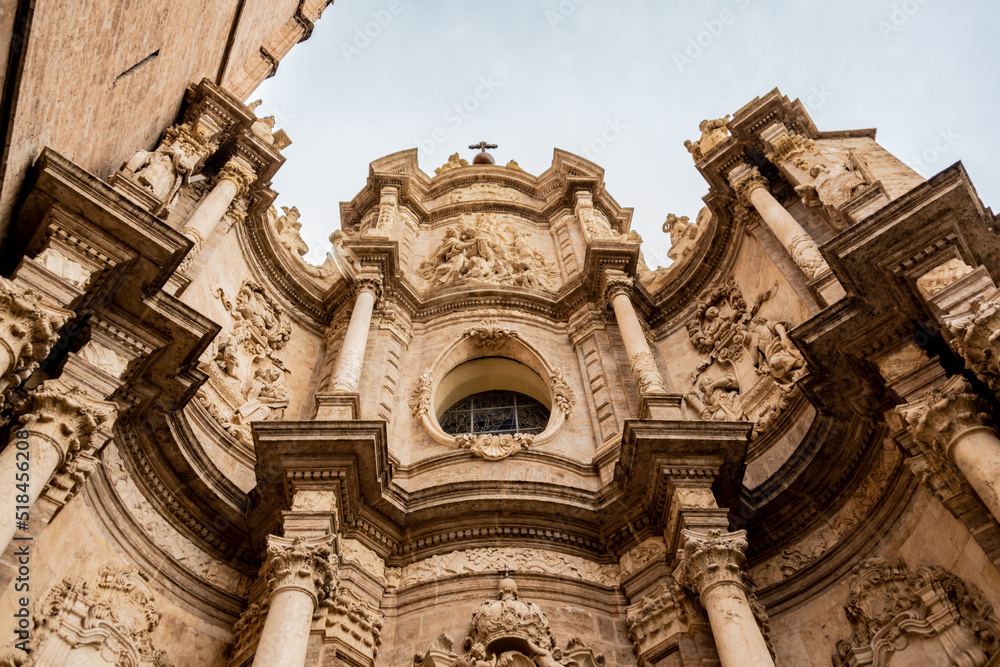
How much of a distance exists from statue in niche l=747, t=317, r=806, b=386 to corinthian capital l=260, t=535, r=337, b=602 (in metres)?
7.20

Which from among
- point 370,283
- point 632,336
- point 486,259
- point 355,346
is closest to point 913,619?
point 632,336

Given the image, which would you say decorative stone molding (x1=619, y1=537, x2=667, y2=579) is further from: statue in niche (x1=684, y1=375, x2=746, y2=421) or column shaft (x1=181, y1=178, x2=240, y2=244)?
column shaft (x1=181, y1=178, x2=240, y2=244)

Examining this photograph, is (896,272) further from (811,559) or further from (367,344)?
(367,344)

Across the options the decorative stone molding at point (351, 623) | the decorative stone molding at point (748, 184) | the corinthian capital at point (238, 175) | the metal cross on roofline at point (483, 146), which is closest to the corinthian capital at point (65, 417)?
the decorative stone molding at point (351, 623)

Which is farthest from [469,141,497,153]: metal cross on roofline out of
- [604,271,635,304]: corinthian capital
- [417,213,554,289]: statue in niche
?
[604,271,635,304]: corinthian capital

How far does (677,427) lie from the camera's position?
35.1 ft

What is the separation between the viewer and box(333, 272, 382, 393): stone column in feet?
41.3

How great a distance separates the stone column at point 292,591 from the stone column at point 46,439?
2.26 metres

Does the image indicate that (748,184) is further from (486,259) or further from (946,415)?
(946,415)

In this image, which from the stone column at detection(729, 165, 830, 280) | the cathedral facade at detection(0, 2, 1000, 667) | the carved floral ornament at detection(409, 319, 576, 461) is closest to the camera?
the cathedral facade at detection(0, 2, 1000, 667)

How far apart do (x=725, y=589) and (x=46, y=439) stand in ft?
23.6

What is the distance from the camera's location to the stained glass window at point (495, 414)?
14.7 meters

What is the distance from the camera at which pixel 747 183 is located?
48.9 feet

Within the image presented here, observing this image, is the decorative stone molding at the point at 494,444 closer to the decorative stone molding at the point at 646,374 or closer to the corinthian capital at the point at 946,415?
the decorative stone molding at the point at 646,374
